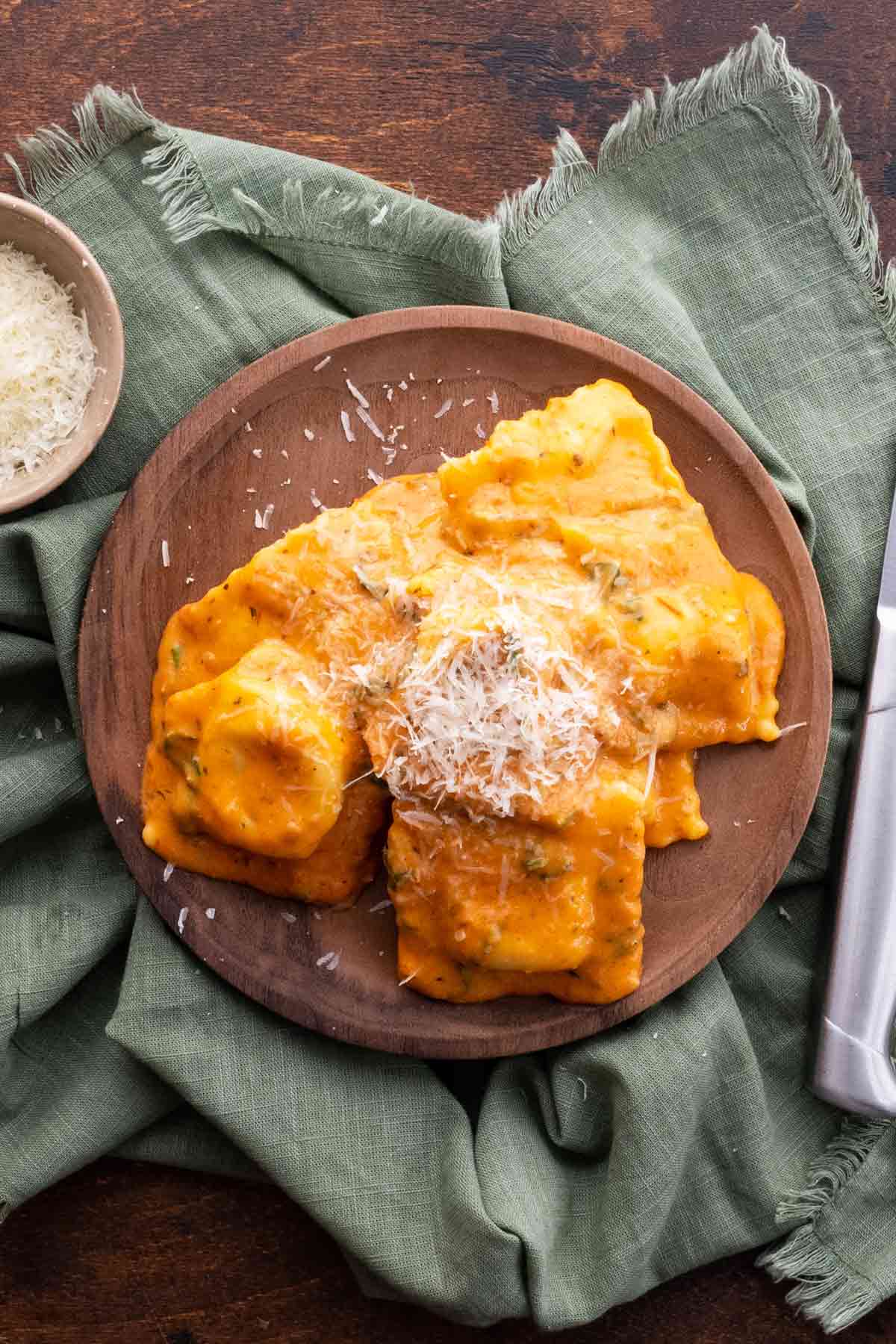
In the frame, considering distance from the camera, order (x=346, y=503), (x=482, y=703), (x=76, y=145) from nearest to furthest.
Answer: (x=482, y=703), (x=346, y=503), (x=76, y=145)

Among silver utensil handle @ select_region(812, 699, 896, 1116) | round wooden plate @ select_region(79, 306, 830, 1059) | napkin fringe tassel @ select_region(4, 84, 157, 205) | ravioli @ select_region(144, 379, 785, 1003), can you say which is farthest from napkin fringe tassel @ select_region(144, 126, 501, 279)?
silver utensil handle @ select_region(812, 699, 896, 1116)

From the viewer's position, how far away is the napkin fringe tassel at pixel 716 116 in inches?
130

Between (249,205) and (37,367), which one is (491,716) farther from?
(249,205)

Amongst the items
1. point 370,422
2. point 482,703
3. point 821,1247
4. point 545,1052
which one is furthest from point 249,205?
point 821,1247

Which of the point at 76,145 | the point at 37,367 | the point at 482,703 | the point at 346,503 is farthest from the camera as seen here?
the point at 76,145

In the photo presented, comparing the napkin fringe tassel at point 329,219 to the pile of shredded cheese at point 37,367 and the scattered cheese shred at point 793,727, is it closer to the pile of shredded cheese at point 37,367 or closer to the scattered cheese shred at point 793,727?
the pile of shredded cheese at point 37,367

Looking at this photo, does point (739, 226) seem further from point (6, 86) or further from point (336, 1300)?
point (336, 1300)

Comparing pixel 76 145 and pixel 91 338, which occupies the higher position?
pixel 76 145

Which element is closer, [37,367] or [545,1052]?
[37,367]

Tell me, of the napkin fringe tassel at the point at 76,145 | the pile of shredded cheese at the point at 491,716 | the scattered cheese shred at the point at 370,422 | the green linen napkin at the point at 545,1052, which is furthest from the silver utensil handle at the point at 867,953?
the napkin fringe tassel at the point at 76,145

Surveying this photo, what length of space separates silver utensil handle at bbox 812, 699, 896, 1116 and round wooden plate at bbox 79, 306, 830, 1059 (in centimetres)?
17

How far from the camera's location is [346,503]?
3168 mm

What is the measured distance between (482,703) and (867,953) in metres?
1.28

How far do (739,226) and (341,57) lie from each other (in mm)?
1203
